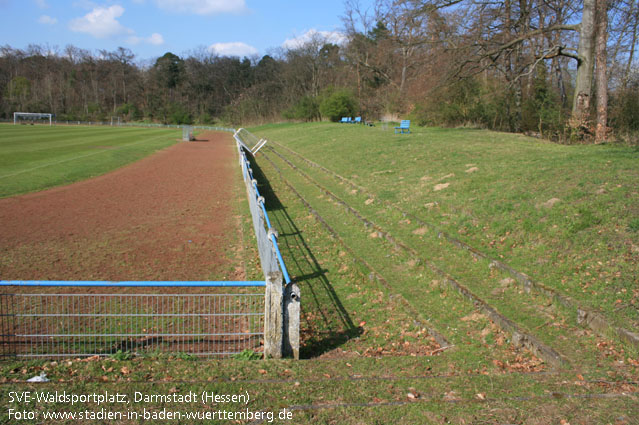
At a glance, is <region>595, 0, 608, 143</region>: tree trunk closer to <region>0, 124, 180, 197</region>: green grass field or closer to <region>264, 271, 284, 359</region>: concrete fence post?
<region>264, 271, 284, 359</region>: concrete fence post

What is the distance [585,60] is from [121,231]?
17.5 meters

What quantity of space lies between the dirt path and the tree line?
13.0m

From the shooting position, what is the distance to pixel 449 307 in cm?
732

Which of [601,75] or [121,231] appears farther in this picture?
[601,75]

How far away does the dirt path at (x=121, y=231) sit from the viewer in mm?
8891

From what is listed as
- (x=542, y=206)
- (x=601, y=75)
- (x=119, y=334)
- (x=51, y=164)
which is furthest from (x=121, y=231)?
(x=601, y=75)

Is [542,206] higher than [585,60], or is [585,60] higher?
[585,60]

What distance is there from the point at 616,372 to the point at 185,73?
10820 centimetres

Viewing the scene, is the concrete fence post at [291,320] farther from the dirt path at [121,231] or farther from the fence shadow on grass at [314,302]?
the dirt path at [121,231]

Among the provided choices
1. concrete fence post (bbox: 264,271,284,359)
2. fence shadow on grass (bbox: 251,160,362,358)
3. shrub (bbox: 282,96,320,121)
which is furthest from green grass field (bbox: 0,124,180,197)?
shrub (bbox: 282,96,320,121)

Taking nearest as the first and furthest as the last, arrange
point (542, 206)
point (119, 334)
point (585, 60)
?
point (119, 334), point (542, 206), point (585, 60)

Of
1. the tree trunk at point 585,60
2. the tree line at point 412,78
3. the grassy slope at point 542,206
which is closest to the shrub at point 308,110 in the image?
the tree line at point 412,78

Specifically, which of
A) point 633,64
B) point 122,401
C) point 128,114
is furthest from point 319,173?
point 128,114

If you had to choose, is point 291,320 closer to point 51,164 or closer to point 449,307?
point 449,307
